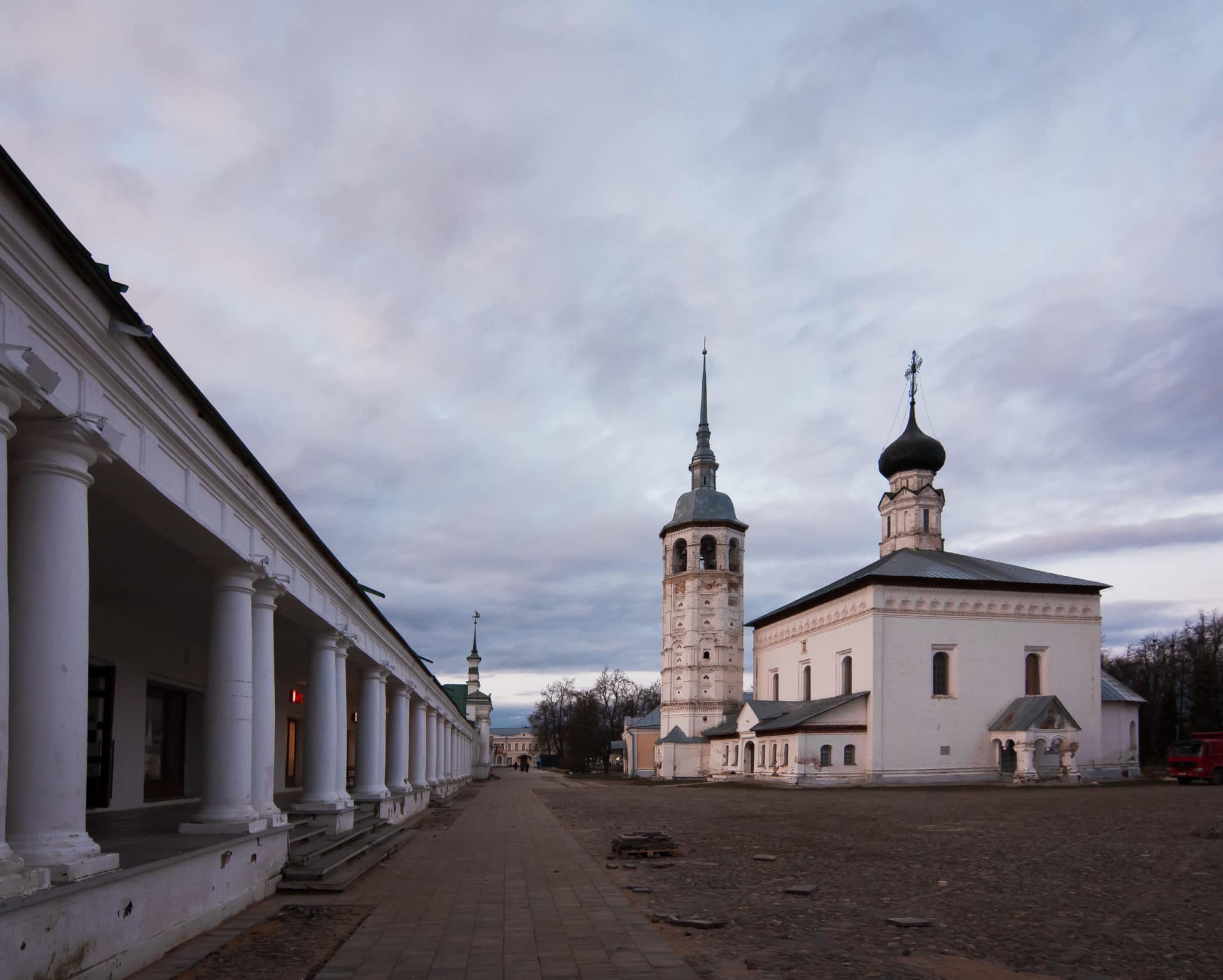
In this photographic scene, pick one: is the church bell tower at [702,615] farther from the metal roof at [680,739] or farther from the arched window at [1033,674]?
the arched window at [1033,674]

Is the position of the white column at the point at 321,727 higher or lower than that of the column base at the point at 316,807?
higher

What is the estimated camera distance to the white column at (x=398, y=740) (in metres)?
22.9

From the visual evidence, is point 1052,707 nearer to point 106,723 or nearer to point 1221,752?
point 1221,752

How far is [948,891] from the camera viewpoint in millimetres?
10828

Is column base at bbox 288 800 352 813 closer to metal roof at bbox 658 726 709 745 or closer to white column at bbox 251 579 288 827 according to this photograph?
white column at bbox 251 579 288 827

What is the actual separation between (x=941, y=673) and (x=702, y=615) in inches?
798

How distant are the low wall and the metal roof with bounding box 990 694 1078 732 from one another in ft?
142

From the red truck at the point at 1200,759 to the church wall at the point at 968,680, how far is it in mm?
6733

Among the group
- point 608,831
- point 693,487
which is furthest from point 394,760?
point 693,487

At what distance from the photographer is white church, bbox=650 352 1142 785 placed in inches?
1855

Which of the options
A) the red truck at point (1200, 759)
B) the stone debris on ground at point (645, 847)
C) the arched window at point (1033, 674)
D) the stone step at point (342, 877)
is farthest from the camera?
the arched window at point (1033, 674)

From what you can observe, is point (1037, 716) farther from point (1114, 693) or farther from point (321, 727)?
point (321, 727)

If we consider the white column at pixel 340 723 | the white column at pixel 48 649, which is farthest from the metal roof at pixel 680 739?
the white column at pixel 48 649

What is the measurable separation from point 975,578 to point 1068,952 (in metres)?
44.0
